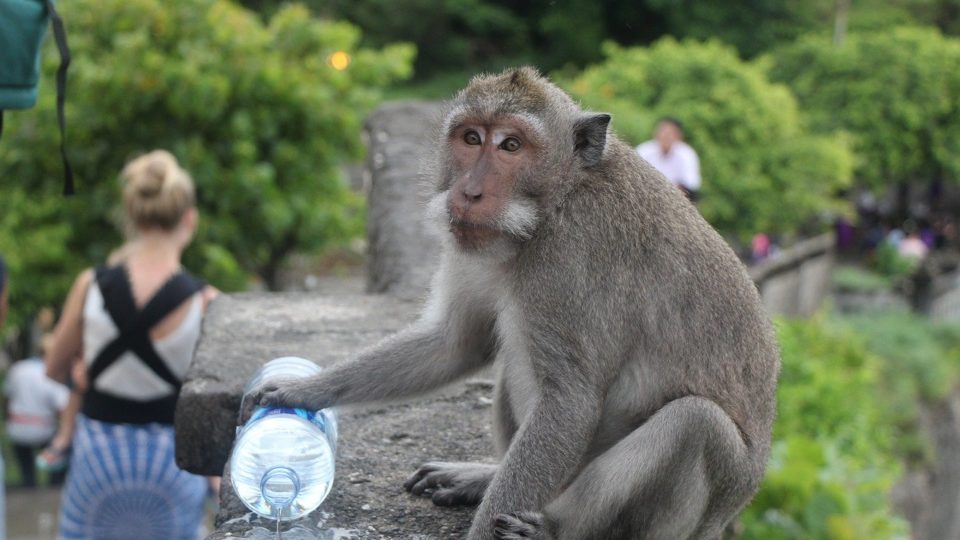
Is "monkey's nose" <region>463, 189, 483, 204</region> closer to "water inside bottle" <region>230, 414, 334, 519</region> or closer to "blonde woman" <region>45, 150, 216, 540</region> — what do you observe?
"water inside bottle" <region>230, 414, 334, 519</region>

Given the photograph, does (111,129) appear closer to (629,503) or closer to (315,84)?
(315,84)

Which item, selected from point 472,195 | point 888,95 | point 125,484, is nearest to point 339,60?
point 125,484

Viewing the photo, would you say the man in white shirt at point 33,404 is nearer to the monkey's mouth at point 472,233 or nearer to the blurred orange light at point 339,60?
the blurred orange light at point 339,60

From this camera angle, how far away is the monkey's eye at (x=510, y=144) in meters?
2.62

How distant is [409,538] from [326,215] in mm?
5873

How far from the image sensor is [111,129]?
7844 mm

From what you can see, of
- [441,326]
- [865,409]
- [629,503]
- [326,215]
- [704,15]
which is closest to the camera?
[629,503]

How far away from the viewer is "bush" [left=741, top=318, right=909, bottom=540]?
4.93 meters

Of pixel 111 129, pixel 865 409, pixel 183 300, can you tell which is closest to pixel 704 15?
pixel 865 409

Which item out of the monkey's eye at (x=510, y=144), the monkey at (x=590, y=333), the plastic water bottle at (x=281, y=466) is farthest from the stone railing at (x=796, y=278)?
the plastic water bottle at (x=281, y=466)

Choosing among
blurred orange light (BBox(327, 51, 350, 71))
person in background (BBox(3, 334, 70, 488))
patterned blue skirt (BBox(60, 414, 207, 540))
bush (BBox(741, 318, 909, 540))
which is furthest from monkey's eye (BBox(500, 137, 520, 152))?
person in background (BBox(3, 334, 70, 488))

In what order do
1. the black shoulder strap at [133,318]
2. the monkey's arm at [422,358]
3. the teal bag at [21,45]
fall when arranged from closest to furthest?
the monkey's arm at [422,358]
the teal bag at [21,45]
the black shoulder strap at [133,318]

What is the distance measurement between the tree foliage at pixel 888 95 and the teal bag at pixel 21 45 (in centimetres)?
2096

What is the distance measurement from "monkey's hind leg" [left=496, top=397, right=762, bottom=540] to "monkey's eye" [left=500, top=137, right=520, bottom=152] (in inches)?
26.8
